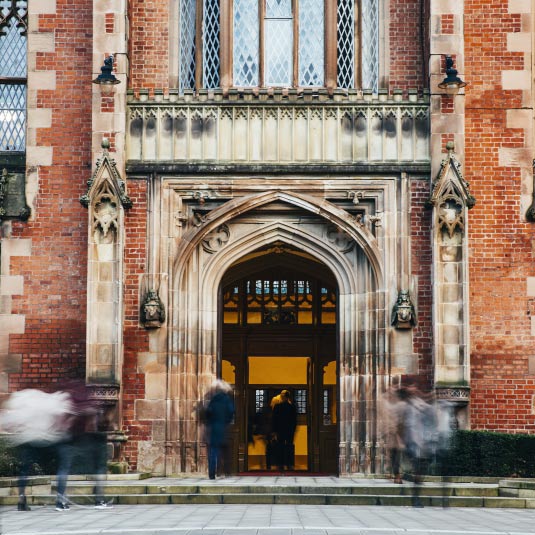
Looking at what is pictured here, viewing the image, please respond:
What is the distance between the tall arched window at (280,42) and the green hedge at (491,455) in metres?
6.11

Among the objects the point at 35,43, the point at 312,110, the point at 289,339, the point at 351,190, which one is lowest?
the point at 289,339

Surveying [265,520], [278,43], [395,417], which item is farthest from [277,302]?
[265,520]

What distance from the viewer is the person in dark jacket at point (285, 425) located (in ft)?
78.1

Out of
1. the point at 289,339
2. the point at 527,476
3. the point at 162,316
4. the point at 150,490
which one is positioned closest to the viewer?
the point at 150,490

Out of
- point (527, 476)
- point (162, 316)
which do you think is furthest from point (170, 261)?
point (527, 476)

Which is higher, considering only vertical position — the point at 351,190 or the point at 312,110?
the point at 312,110

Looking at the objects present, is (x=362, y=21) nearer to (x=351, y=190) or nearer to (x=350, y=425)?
(x=351, y=190)

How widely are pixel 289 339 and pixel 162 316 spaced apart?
5469 millimetres

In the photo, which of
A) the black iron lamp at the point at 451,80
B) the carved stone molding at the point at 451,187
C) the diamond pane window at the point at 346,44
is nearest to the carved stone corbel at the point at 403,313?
the carved stone molding at the point at 451,187

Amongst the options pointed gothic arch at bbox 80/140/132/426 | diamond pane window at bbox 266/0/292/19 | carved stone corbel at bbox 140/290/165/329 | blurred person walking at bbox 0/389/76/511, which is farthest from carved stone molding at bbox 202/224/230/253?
blurred person walking at bbox 0/389/76/511

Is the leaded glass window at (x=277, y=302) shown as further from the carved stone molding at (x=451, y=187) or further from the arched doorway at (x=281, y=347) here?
the carved stone molding at (x=451, y=187)

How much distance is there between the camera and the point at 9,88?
2102 cm

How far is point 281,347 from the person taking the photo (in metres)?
24.6

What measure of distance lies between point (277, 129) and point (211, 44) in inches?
→ 80.4
